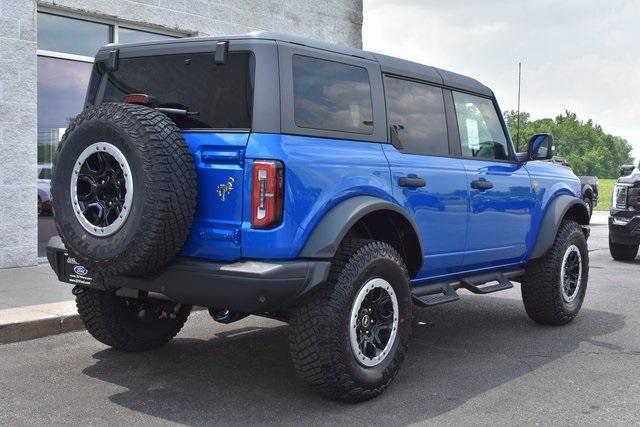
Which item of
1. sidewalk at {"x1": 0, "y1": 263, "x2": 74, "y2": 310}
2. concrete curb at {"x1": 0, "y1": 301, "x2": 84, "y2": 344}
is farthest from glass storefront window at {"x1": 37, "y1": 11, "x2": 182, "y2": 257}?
Result: concrete curb at {"x1": 0, "y1": 301, "x2": 84, "y2": 344}

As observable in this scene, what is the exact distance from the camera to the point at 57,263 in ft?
15.2

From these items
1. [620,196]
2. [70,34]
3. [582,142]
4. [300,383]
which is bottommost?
[300,383]

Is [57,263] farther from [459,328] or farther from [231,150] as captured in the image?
[459,328]

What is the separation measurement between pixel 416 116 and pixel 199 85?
1.57m

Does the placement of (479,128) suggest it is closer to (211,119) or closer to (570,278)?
(570,278)

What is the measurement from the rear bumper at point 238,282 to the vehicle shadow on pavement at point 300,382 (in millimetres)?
612

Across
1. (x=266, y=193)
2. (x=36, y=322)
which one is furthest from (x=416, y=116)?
(x=36, y=322)

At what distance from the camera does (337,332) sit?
158 inches

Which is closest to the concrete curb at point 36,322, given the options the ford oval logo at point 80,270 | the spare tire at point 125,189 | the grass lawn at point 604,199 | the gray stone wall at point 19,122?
the ford oval logo at point 80,270

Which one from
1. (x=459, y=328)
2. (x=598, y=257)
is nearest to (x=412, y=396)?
(x=459, y=328)

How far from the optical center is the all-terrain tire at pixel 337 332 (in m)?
4.00

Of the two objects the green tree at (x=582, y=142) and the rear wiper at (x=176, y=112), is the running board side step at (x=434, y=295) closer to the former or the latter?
the rear wiper at (x=176, y=112)

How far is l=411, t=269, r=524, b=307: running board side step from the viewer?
4914mm

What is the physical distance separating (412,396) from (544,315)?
2.41 metres
